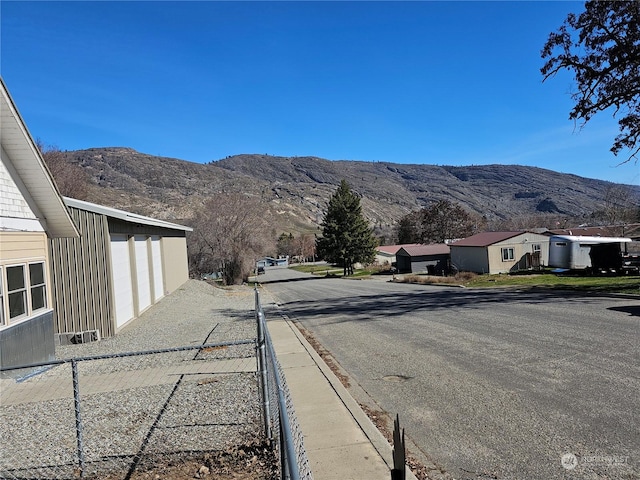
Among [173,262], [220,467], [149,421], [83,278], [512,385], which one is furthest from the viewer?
[173,262]

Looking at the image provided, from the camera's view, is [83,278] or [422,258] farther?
[422,258]

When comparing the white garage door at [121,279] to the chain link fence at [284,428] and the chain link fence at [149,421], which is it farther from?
the chain link fence at [284,428]

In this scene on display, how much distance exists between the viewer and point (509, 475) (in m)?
4.58

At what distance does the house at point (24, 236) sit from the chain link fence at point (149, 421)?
0.88 meters

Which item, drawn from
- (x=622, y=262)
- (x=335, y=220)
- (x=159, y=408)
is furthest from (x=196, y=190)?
(x=159, y=408)

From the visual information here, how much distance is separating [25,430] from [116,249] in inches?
396

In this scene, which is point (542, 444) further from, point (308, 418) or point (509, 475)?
point (308, 418)

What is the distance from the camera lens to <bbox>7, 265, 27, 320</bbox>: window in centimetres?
975

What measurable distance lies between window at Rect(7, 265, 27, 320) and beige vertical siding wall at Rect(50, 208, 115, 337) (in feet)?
13.1

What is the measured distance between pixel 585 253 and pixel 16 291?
3964 cm

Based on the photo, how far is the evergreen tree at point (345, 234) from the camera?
218ft

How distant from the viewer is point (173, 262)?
1174 inches

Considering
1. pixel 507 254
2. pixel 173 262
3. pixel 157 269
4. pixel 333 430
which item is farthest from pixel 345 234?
pixel 333 430

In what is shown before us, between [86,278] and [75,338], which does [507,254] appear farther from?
[75,338]
